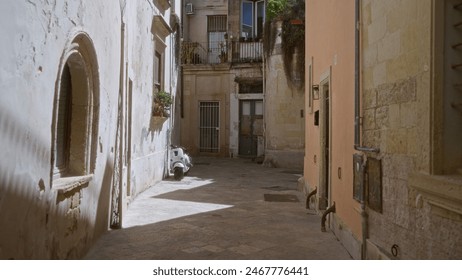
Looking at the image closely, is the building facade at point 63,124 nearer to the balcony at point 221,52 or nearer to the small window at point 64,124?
the small window at point 64,124

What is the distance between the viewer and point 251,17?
18797 millimetres

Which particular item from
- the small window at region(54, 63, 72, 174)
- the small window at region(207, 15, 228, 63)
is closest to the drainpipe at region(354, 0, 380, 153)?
the small window at region(54, 63, 72, 174)

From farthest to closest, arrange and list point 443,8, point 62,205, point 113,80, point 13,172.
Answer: point 113,80 → point 62,205 → point 443,8 → point 13,172

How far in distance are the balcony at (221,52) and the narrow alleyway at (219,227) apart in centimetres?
990

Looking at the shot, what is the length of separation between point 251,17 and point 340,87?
14583 millimetres

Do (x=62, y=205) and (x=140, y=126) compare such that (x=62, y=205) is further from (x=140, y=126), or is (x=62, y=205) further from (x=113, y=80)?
(x=140, y=126)

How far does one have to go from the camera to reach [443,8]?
2.76m

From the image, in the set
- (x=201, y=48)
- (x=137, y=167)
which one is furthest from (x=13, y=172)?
(x=201, y=48)

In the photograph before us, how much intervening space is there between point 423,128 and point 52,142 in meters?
2.90

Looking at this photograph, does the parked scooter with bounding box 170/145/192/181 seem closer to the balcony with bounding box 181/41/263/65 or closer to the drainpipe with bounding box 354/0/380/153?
the drainpipe with bounding box 354/0/380/153

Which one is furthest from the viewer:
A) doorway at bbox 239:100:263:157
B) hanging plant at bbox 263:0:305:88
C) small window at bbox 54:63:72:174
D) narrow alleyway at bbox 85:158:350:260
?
doorway at bbox 239:100:263:157

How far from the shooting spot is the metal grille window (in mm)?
18928

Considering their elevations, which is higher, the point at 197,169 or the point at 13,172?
the point at 13,172

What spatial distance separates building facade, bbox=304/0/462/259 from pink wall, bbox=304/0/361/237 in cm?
1
